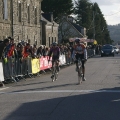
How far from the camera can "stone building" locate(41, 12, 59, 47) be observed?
59.9 m

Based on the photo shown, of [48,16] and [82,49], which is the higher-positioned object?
[48,16]

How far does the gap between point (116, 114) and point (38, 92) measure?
5.51 metres

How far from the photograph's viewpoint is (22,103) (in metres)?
13.9

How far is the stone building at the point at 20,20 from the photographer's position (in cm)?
3928

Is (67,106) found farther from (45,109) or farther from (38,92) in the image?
(38,92)

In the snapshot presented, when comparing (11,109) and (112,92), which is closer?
(11,109)

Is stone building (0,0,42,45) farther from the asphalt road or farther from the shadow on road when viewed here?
the shadow on road

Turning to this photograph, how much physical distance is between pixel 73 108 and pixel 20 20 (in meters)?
31.8

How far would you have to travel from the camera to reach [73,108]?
12812 millimetres

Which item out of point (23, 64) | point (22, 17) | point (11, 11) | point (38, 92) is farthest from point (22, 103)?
point (22, 17)

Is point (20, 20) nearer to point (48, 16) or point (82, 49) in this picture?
point (48, 16)

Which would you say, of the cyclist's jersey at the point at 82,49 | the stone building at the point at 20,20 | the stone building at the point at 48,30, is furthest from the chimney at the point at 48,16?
the cyclist's jersey at the point at 82,49

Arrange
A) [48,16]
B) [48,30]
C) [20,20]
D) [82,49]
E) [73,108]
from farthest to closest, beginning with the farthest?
[48,16]
[48,30]
[20,20]
[82,49]
[73,108]

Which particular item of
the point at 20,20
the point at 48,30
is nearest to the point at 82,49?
the point at 20,20
